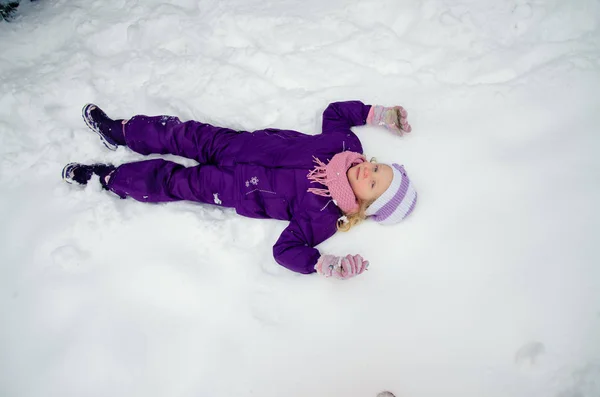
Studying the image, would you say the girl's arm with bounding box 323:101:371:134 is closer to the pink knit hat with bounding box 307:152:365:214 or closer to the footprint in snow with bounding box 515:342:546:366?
the pink knit hat with bounding box 307:152:365:214

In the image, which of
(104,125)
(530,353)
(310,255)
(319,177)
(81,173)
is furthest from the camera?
(104,125)

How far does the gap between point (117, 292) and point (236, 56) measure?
6.23 feet

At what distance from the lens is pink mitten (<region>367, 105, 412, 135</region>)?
265 cm

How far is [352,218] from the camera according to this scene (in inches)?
98.7

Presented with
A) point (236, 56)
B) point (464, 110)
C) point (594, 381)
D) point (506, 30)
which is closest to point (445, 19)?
point (506, 30)

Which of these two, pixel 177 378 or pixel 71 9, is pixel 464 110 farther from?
pixel 71 9

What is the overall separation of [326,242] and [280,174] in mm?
516

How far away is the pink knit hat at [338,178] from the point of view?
2393 mm

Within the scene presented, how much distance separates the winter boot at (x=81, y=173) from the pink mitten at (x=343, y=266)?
4.97 feet

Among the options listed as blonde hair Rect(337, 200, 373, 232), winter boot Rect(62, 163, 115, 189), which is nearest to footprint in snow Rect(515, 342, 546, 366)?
blonde hair Rect(337, 200, 373, 232)

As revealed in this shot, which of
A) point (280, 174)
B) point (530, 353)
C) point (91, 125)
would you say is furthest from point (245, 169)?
point (530, 353)

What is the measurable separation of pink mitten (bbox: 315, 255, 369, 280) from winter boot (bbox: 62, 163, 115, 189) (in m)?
1.52

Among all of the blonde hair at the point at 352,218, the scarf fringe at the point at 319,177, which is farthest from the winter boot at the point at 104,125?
the blonde hair at the point at 352,218

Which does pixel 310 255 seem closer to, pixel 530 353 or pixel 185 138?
pixel 185 138
